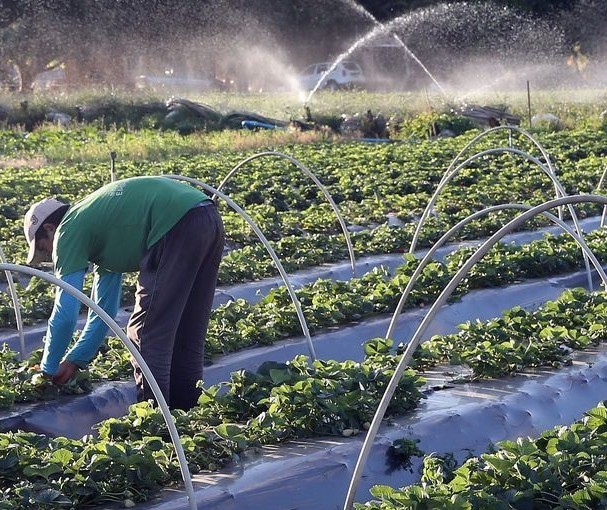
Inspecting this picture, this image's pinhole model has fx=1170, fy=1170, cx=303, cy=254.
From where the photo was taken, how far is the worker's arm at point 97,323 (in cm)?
577

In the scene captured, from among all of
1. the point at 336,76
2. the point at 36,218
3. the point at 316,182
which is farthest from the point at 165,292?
the point at 336,76

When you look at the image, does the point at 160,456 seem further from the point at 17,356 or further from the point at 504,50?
the point at 504,50

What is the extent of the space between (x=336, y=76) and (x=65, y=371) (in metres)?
33.4

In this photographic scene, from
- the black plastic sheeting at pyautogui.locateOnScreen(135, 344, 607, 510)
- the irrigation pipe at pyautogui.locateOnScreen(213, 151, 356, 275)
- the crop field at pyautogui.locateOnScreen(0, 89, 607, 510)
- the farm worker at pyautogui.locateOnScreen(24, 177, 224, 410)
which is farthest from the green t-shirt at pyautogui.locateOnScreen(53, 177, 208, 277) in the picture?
the irrigation pipe at pyautogui.locateOnScreen(213, 151, 356, 275)

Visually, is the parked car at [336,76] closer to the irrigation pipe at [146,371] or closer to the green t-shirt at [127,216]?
the green t-shirt at [127,216]

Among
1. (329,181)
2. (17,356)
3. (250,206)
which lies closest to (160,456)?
(17,356)

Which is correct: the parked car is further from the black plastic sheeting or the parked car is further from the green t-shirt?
the green t-shirt

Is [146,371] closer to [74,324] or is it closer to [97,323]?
[74,324]

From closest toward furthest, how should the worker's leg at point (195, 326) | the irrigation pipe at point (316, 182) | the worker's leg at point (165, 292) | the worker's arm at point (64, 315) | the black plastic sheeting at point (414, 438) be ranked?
the black plastic sheeting at point (414, 438)
the worker's arm at point (64, 315)
the worker's leg at point (165, 292)
the worker's leg at point (195, 326)
the irrigation pipe at point (316, 182)

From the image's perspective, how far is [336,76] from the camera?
38594mm

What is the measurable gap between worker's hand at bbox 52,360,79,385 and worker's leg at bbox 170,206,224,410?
516mm

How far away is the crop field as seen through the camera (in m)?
4.46

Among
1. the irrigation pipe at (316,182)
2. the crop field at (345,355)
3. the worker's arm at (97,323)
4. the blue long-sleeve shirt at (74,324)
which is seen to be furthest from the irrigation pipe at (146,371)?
the irrigation pipe at (316,182)

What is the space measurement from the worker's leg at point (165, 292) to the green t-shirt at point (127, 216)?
55 mm
